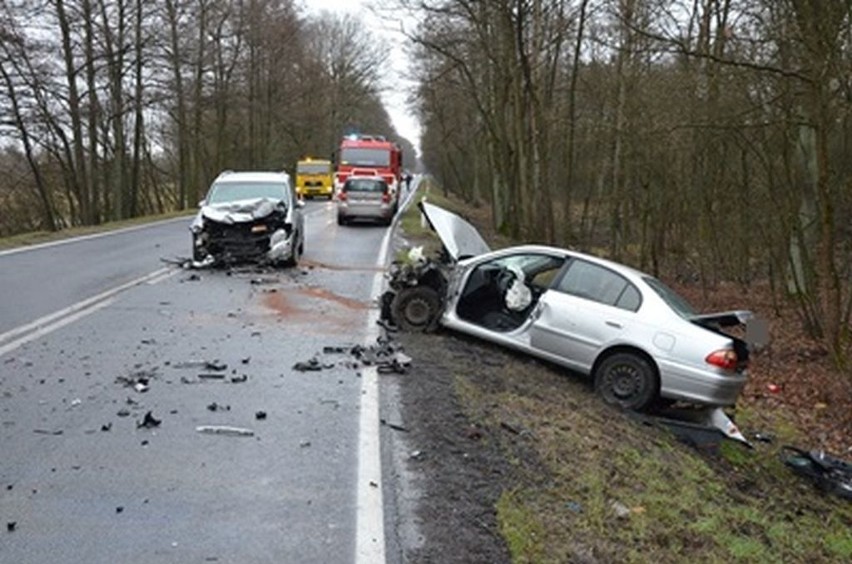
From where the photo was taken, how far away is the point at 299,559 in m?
3.86

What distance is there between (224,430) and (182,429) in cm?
29

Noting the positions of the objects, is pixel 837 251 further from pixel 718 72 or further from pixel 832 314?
pixel 832 314

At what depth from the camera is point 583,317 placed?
8625 mm

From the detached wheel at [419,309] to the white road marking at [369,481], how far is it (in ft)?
6.66

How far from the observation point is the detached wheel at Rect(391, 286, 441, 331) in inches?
387

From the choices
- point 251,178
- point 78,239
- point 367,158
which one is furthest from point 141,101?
point 251,178

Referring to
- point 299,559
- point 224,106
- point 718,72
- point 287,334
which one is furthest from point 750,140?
point 224,106

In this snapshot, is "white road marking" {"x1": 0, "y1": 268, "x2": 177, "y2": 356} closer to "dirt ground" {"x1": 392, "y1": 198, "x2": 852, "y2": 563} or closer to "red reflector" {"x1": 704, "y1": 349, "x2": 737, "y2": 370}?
"dirt ground" {"x1": 392, "y1": 198, "x2": 852, "y2": 563}

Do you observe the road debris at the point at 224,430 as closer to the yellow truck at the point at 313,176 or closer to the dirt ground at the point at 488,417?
the dirt ground at the point at 488,417

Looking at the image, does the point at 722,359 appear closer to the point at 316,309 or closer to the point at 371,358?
the point at 371,358

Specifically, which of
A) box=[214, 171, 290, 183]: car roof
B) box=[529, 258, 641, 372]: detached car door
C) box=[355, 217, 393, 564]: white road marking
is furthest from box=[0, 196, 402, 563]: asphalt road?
box=[214, 171, 290, 183]: car roof

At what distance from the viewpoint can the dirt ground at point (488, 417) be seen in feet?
14.3

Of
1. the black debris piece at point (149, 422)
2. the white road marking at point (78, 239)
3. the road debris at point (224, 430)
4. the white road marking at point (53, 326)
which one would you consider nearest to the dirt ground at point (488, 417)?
the road debris at point (224, 430)

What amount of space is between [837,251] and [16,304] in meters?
17.7
